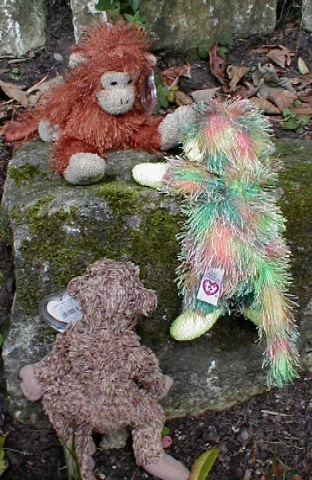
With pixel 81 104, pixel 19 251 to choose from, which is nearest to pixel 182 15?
pixel 81 104

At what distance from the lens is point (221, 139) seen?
1.83m

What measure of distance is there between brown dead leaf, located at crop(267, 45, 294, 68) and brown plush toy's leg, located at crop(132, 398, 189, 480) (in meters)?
2.02

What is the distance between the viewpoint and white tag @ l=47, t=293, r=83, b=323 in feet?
6.06

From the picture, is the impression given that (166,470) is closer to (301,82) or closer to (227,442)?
(227,442)

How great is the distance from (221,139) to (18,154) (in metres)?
0.85

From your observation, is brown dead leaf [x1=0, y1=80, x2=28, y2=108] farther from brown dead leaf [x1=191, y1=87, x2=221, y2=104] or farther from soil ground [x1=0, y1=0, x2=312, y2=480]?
soil ground [x1=0, y1=0, x2=312, y2=480]

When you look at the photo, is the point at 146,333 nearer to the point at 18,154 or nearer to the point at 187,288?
the point at 187,288

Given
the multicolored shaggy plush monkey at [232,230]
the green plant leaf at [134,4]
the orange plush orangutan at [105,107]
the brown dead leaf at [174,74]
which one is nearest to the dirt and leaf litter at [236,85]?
the brown dead leaf at [174,74]

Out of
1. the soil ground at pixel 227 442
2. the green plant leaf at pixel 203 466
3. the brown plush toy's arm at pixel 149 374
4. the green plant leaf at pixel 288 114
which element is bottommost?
the soil ground at pixel 227 442

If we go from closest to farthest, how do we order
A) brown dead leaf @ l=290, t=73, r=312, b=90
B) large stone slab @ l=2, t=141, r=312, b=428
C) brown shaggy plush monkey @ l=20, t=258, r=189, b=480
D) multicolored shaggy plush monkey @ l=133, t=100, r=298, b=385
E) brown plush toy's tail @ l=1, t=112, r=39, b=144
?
brown shaggy plush monkey @ l=20, t=258, r=189, b=480
multicolored shaggy plush monkey @ l=133, t=100, r=298, b=385
large stone slab @ l=2, t=141, r=312, b=428
brown plush toy's tail @ l=1, t=112, r=39, b=144
brown dead leaf @ l=290, t=73, r=312, b=90

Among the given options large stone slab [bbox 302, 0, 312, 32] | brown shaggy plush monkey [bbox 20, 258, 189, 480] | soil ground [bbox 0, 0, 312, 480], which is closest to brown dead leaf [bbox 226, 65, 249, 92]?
large stone slab [bbox 302, 0, 312, 32]

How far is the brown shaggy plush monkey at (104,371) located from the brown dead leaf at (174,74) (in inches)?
58.5

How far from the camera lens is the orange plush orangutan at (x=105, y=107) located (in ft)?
6.70

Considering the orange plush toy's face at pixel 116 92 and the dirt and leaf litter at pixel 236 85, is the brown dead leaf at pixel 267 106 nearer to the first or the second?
the dirt and leaf litter at pixel 236 85
